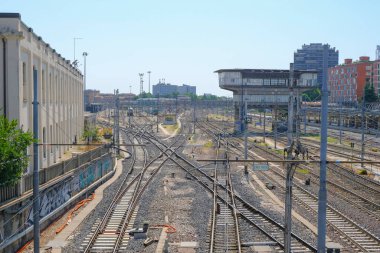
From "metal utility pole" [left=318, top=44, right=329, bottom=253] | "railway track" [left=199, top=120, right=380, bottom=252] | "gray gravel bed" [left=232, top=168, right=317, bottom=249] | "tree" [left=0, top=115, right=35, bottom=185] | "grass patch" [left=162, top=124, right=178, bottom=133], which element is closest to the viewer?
"metal utility pole" [left=318, top=44, right=329, bottom=253]

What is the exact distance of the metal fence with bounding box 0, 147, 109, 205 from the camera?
→ 14.2m

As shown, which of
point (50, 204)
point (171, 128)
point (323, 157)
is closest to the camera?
point (323, 157)

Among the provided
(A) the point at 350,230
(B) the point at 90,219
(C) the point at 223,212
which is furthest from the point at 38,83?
(A) the point at 350,230

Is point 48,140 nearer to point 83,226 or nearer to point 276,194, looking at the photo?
point 83,226

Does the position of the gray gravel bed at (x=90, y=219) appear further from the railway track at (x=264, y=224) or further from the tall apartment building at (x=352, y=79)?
the tall apartment building at (x=352, y=79)

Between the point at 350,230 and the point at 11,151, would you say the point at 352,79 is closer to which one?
the point at 350,230

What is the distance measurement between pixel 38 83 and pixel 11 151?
9.81 m

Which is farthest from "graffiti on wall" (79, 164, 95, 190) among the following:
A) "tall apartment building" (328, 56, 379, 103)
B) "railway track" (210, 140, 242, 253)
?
"tall apartment building" (328, 56, 379, 103)

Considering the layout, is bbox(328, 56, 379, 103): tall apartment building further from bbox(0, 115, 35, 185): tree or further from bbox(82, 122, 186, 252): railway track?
bbox(0, 115, 35, 185): tree

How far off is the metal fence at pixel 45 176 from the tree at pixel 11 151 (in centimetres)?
73

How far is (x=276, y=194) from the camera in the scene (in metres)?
21.9

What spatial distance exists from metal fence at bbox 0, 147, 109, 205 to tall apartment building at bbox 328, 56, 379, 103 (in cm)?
6992

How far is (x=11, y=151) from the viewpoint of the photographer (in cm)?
1270

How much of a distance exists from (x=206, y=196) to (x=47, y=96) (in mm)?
9136
